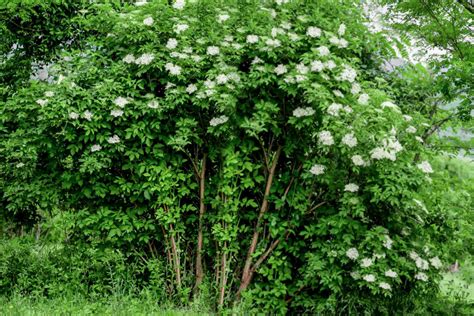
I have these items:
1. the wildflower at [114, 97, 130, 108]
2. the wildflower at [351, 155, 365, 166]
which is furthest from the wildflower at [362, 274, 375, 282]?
the wildflower at [114, 97, 130, 108]

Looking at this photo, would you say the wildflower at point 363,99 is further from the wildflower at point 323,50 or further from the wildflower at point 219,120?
the wildflower at point 219,120

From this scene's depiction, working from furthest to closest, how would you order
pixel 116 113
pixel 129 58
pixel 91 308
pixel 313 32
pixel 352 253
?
pixel 129 58 < pixel 116 113 < pixel 313 32 < pixel 352 253 < pixel 91 308

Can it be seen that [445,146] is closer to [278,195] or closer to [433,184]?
[433,184]

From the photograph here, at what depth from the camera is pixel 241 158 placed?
15.5 ft

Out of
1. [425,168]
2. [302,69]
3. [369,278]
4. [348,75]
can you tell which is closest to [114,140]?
[302,69]

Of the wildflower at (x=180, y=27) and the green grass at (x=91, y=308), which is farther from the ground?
the wildflower at (x=180, y=27)

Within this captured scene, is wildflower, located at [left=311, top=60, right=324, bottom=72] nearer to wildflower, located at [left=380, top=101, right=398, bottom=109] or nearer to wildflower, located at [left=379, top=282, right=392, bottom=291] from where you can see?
wildflower, located at [left=380, top=101, right=398, bottom=109]

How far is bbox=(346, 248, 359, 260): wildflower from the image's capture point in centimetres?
429

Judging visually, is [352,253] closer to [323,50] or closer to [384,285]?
[384,285]

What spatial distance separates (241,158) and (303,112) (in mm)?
771

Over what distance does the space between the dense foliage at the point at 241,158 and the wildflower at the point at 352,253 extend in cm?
2

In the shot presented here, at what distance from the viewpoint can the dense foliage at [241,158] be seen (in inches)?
171

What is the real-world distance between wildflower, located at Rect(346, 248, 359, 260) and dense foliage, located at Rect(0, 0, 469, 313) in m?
0.02

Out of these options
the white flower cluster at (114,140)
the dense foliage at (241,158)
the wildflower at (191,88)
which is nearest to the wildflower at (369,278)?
the dense foliage at (241,158)
